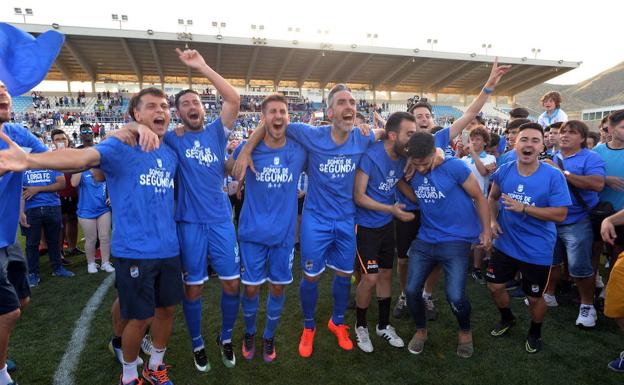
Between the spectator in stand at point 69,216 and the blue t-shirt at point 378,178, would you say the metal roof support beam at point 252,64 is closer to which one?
the spectator in stand at point 69,216

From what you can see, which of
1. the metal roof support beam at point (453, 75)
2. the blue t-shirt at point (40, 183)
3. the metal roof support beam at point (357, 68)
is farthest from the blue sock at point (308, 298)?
the metal roof support beam at point (453, 75)

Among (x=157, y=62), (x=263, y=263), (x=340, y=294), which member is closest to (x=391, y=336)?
(x=340, y=294)

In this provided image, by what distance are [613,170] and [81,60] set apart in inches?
1471

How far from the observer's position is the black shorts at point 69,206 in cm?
680

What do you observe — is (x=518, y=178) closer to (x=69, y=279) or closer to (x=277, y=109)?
(x=277, y=109)

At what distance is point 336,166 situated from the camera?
358 cm

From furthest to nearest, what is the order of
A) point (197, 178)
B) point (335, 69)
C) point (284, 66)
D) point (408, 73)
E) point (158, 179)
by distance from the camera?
point (408, 73)
point (335, 69)
point (284, 66)
point (197, 178)
point (158, 179)

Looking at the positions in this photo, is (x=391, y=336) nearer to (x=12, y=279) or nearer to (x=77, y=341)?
(x=77, y=341)

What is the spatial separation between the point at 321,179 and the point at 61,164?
2.12 meters

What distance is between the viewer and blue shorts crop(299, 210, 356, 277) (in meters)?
3.59

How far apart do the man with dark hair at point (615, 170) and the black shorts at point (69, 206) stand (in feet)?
27.1

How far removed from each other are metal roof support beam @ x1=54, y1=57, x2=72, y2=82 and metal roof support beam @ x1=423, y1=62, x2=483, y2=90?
36.8 metres

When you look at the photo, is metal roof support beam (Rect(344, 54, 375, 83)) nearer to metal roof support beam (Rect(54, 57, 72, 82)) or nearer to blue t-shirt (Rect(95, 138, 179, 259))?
metal roof support beam (Rect(54, 57, 72, 82))

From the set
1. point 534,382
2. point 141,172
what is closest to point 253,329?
point 141,172
